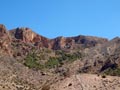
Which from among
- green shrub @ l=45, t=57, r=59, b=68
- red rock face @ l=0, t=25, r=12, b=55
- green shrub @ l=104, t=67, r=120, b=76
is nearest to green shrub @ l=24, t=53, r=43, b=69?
green shrub @ l=45, t=57, r=59, b=68

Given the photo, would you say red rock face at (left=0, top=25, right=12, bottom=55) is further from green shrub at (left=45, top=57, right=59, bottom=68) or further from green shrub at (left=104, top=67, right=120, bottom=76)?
green shrub at (left=104, top=67, right=120, bottom=76)

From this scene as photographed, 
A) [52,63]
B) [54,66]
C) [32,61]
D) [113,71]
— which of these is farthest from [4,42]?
[113,71]

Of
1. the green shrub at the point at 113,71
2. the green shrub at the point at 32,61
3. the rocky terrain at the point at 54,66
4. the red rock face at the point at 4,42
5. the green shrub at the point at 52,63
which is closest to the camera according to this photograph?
the rocky terrain at the point at 54,66

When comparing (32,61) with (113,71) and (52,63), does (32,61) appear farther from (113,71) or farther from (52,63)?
(113,71)

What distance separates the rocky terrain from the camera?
77.1 metres

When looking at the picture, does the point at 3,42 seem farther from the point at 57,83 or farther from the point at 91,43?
the point at 91,43

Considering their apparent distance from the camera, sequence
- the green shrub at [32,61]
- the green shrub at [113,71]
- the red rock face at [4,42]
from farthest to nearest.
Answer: the green shrub at [32,61], the red rock face at [4,42], the green shrub at [113,71]

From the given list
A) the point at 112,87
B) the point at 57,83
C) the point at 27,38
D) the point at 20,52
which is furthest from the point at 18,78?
the point at 27,38

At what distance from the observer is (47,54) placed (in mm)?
154375

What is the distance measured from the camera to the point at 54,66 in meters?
142

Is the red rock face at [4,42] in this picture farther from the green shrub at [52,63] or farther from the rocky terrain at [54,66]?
the green shrub at [52,63]

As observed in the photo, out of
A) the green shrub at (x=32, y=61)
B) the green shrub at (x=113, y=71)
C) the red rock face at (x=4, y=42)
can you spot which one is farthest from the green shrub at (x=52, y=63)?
the green shrub at (x=113, y=71)

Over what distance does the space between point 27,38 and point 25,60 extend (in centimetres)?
4709

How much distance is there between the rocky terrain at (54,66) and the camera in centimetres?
7712
